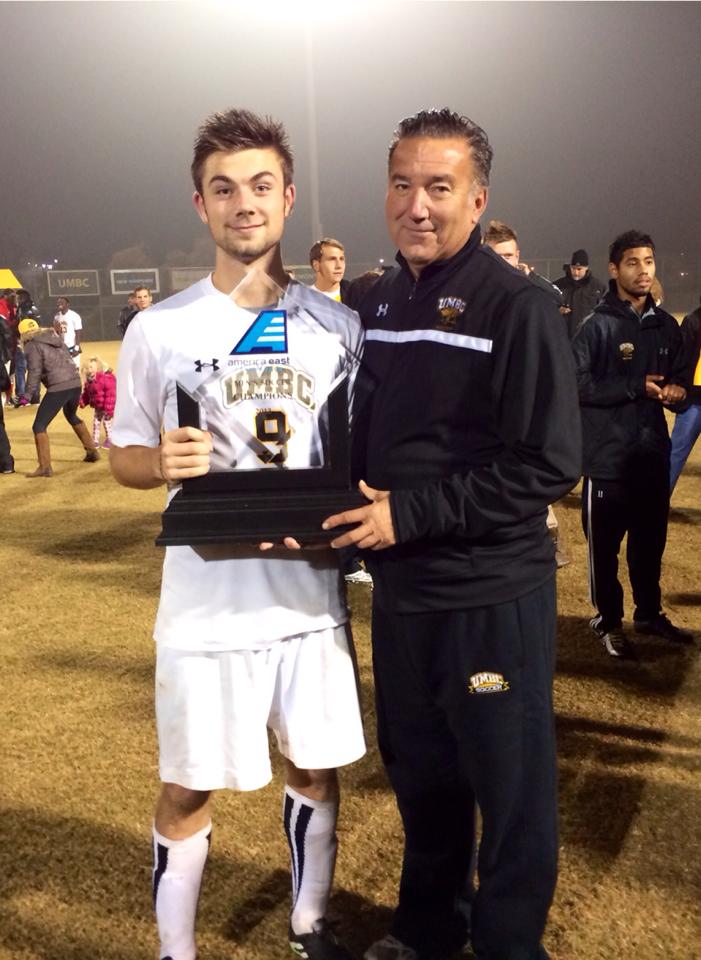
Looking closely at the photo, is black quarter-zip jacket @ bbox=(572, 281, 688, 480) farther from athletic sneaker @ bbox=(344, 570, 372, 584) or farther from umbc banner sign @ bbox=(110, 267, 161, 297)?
umbc banner sign @ bbox=(110, 267, 161, 297)

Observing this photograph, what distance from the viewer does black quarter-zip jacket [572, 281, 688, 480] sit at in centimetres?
450

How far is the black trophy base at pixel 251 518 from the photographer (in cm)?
196

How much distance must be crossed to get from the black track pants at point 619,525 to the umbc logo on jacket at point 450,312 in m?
2.81

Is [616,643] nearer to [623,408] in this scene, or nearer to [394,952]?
[623,408]

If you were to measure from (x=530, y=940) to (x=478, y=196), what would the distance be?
1.79m

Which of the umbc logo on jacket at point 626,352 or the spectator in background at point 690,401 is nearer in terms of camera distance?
the spectator in background at point 690,401

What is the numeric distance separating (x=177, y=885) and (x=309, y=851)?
0.36 m

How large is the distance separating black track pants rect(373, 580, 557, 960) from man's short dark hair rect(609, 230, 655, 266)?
275cm

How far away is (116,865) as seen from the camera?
9.78 ft

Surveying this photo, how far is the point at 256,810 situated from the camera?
3338mm

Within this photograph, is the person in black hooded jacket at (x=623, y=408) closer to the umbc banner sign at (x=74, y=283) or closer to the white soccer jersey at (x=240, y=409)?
the white soccer jersey at (x=240, y=409)

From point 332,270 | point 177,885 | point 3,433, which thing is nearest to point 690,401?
point 332,270

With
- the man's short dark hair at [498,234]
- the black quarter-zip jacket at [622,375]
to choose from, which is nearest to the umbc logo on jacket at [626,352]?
the black quarter-zip jacket at [622,375]

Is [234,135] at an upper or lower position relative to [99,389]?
upper
